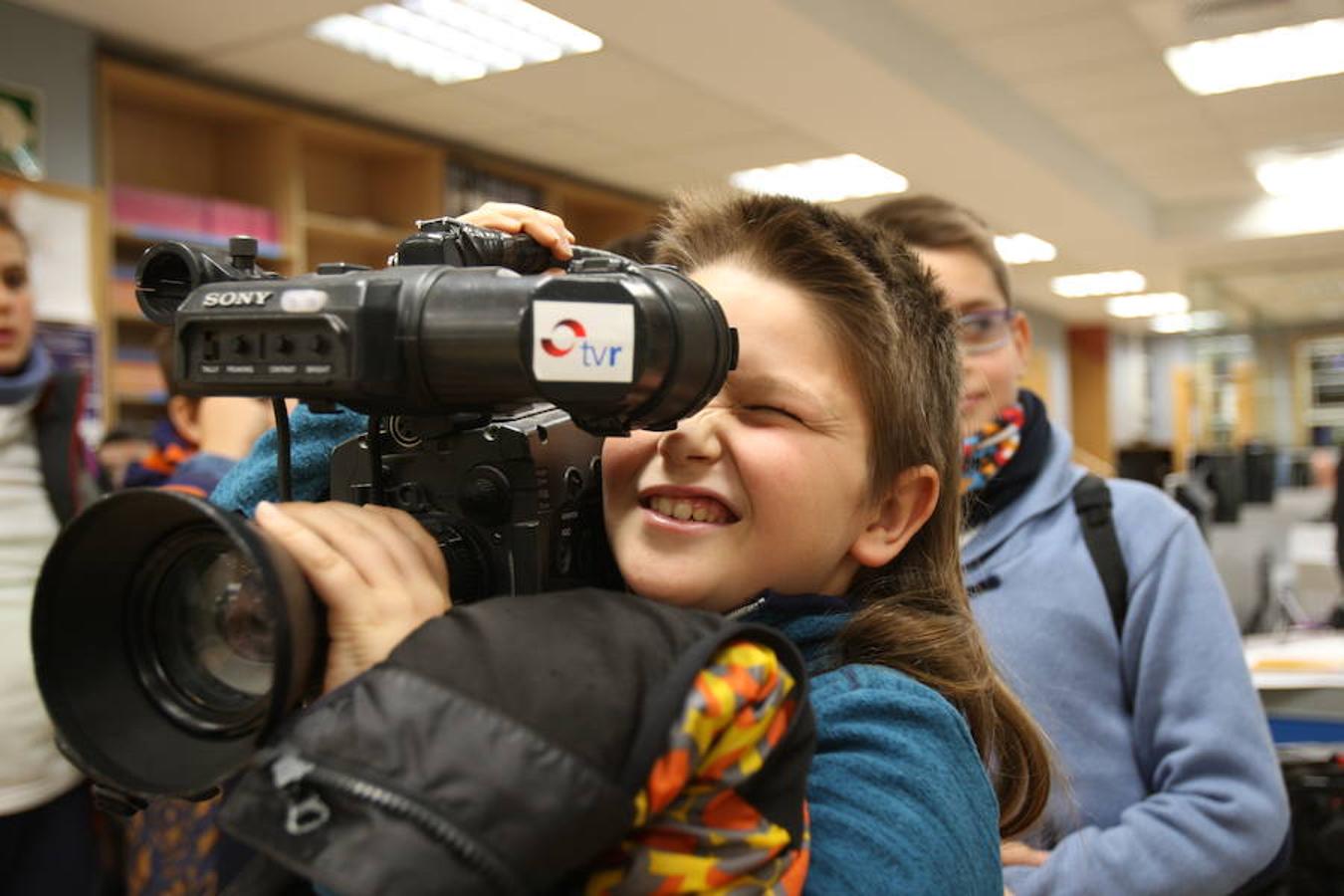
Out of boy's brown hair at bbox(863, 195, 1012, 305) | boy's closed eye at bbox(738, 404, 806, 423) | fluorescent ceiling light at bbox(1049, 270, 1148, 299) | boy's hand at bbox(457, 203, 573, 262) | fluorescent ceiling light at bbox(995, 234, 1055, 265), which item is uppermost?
fluorescent ceiling light at bbox(995, 234, 1055, 265)

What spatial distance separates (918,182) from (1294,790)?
4.30m

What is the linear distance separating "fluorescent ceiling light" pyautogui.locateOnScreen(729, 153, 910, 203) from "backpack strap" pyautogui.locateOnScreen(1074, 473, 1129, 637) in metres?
4.25

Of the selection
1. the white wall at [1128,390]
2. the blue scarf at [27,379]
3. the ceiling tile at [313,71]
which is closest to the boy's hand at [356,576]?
the blue scarf at [27,379]

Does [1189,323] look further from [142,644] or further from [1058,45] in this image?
[142,644]

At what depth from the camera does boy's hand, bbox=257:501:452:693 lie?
532 millimetres

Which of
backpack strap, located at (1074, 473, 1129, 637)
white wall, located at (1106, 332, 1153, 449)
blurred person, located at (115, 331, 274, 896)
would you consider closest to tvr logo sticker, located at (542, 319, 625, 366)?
backpack strap, located at (1074, 473, 1129, 637)

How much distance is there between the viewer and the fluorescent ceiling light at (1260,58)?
4145 millimetres

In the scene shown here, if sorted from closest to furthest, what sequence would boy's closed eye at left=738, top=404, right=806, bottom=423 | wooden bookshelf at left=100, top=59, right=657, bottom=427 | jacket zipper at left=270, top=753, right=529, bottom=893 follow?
jacket zipper at left=270, top=753, right=529, bottom=893, boy's closed eye at left=738, top=404, right=806, bottom=423, wooden bookshelf at left=100, top=59, right=657, bottom=427

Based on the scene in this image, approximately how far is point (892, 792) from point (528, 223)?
44 cm

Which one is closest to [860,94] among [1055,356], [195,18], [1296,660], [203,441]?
[195,18]

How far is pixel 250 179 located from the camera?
4.55 metres

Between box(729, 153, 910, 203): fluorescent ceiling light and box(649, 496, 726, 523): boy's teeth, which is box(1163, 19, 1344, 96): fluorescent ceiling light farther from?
box(649, 496, 726, 523): boy's teeth

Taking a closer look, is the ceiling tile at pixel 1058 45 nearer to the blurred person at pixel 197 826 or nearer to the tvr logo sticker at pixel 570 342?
the blurred person at pixel 197 826

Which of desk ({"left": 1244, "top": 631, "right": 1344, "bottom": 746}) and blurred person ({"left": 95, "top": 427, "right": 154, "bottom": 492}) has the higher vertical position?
blurred person ({"left": 95, "top": 427, "right": 154, "bottom": 492})
